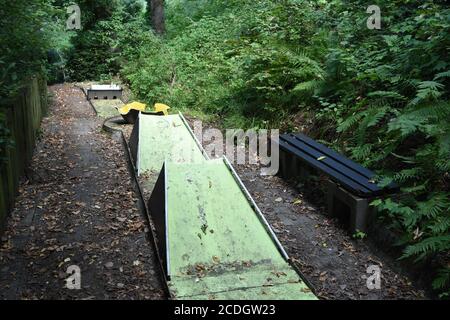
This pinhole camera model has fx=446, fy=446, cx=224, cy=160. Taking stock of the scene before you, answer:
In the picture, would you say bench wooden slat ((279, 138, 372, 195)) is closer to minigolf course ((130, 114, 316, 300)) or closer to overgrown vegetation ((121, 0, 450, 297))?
overgrown vegetation ((121, 0, 450, 297))

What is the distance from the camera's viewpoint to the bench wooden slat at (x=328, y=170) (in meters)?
5.17

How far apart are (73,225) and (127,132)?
4.45 m

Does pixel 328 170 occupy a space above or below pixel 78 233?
above

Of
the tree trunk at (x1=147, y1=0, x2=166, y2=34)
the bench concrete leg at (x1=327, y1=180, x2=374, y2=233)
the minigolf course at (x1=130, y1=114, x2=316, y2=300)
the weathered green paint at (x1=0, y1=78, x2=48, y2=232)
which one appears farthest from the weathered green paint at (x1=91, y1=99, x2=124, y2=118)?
the bench concrete leg at (x1=327, y1=180, x2=374, y2=233)

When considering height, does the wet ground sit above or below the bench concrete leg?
below

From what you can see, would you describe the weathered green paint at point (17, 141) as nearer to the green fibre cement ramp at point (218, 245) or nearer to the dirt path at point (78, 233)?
the dirt path at point (78, 233)

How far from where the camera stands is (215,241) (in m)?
4.82

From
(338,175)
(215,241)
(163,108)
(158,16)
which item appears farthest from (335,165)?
(158,16)

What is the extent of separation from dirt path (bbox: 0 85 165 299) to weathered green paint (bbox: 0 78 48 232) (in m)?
0.22

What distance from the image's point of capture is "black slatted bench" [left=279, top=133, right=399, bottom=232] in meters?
5.15

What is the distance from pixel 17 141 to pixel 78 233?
2188 mm

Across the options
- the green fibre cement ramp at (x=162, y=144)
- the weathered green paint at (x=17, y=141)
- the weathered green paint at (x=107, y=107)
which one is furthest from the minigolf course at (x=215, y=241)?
the weathered green paint at (x=107, y=107)

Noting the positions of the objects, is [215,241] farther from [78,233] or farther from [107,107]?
[107,107]

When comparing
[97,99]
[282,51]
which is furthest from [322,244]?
[97,99]
